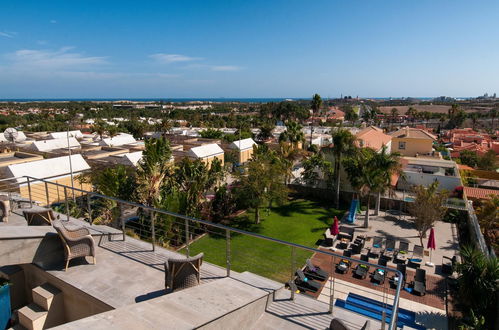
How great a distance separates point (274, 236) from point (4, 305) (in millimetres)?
16217

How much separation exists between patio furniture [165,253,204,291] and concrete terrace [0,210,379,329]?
23 centimetres

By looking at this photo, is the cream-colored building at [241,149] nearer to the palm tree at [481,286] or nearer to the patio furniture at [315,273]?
the patio furniture at [315,273]

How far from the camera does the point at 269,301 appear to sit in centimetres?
509

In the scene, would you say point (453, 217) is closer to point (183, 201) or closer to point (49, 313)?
point (183, 201)

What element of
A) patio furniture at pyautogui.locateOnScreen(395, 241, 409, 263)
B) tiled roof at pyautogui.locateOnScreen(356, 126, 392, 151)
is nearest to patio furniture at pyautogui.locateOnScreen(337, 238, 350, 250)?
patio furniture at pyautogui.locateOnScreen(395, 241, 409, 263)

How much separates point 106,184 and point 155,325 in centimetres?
1558

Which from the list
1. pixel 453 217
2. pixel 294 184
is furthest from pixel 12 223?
pixel 453 217

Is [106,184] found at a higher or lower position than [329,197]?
higher

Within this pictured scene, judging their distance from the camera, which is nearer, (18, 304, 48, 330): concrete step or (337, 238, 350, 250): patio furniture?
(18, 304, 48, 330): concrete step

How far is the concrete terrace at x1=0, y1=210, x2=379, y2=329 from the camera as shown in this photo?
4004 mm

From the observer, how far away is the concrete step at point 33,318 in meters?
5.23

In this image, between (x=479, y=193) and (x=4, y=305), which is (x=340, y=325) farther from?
(x=479, y=193)

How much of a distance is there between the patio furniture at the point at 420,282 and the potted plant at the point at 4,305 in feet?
48.6

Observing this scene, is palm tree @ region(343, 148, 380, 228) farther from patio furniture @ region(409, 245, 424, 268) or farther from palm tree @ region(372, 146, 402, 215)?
patio furniture @ region(409, 245, 424, 268)
